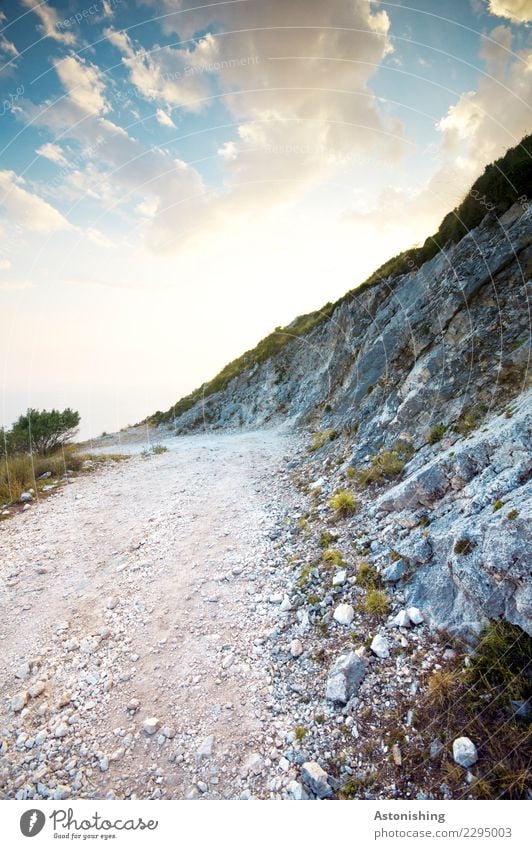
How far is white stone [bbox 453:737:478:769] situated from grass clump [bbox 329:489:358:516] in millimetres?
5387

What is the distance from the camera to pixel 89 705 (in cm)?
548

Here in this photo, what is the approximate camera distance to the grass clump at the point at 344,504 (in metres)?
9.12

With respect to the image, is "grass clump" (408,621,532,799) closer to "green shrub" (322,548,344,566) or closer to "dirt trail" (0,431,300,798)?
"dirt trail" (0,431,300,798)

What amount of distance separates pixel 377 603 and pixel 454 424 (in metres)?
5.48

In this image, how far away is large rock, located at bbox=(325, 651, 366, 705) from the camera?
4867 millimetres

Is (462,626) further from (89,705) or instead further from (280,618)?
(89,705)

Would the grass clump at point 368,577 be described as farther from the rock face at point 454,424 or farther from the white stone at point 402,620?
the white stone at point 402,620

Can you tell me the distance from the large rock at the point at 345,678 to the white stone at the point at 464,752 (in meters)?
1.39

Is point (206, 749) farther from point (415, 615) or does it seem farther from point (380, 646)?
point (415, 615)

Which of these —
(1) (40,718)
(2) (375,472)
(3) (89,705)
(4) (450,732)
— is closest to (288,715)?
(4) (450,732)

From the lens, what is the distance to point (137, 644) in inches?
258

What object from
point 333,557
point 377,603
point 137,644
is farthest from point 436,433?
point 137,644
